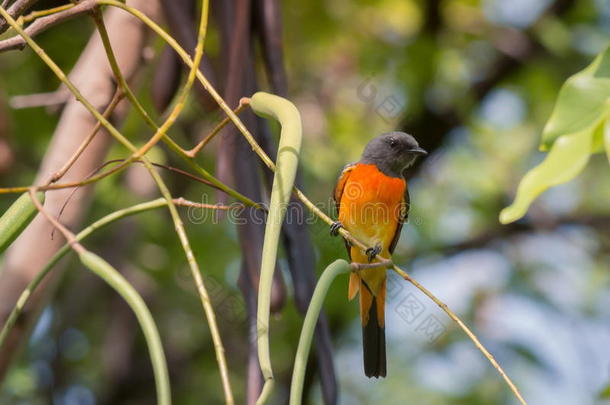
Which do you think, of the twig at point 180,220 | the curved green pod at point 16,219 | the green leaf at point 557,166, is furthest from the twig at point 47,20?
the green leaf at point 557,166

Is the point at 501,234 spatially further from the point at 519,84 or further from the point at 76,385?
the point at 76,385

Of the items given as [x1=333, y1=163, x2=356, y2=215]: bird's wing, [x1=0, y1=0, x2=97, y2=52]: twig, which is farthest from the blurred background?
[x1=0, y1=0, x2=97, y2=52]: twig

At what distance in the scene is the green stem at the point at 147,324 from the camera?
97cm

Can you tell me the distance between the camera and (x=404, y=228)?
4.68 metres

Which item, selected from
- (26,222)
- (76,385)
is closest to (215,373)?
(76,385)

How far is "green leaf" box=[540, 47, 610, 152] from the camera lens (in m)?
1.26

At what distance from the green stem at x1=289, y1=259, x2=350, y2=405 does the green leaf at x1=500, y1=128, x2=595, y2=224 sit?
10.7 inches

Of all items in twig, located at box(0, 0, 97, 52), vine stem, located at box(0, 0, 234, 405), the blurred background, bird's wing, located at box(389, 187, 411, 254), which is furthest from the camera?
the blurred background

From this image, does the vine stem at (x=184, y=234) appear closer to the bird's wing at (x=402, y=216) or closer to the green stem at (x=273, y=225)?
the green stem at (x=273, y=225)

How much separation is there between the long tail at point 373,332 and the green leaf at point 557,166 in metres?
1.58

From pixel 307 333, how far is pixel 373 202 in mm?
2403

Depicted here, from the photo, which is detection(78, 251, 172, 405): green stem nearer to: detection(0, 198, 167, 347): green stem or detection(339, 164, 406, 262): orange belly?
detection(0, 198, 167, 347): green stem

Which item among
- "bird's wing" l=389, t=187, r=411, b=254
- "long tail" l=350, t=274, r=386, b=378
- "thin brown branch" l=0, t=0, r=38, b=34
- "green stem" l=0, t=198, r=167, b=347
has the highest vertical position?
"thin brown branch" l=0, t=0, r=38, b=34

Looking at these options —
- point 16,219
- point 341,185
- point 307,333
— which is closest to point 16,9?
point 16,219
